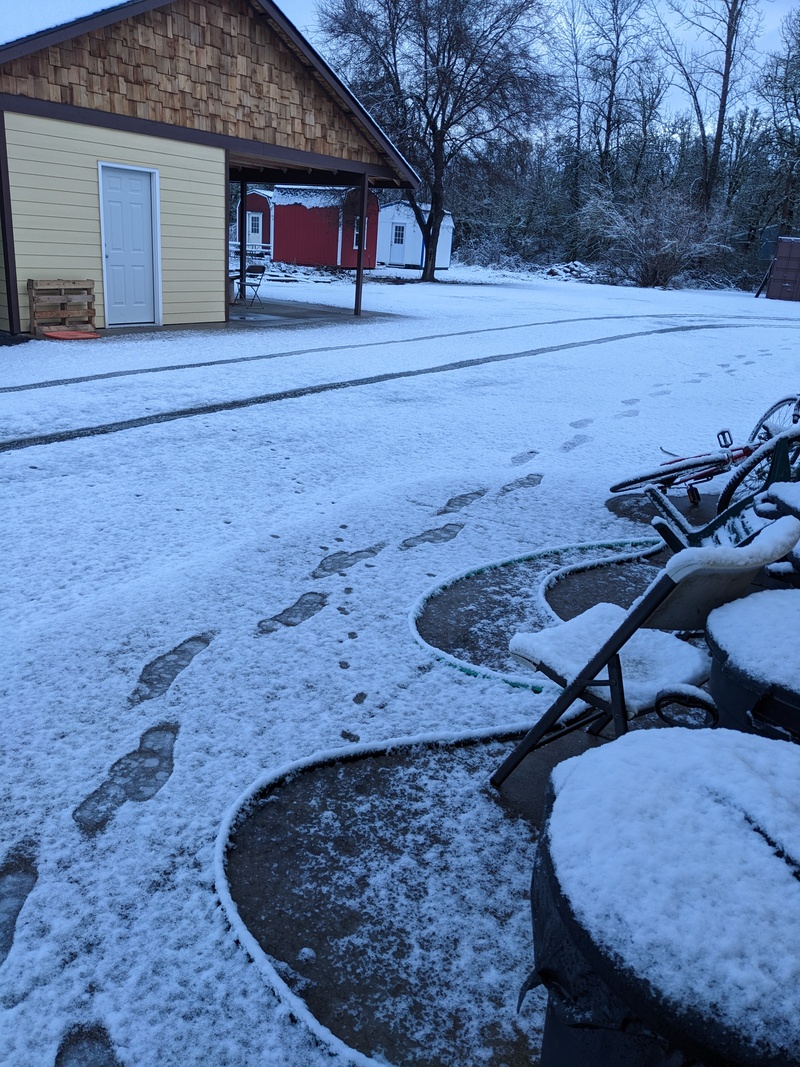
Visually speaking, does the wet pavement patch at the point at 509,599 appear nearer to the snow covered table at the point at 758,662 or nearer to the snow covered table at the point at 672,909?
the snow covered table at the point at 758,662

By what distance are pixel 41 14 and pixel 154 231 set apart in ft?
9.73

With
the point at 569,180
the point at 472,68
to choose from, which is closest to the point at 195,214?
the point at 472,68

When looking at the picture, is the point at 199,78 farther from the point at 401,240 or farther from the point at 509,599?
the point at 401,240

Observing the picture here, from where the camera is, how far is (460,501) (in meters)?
5.10

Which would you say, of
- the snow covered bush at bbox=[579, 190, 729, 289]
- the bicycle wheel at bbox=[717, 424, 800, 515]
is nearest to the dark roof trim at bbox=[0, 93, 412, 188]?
the bicycle wheel at bbox=[717, 424, 800, 515]

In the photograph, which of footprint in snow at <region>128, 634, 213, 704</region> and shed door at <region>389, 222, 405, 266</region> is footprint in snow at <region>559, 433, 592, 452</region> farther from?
shed door at <region>389, 222, 405, 266</region>

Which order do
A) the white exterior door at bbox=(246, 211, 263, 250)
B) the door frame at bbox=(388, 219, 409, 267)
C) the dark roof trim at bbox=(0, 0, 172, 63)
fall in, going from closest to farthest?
the dark roof trim at bbox=(0, 0, 172, 63)
the white exterior door at bbox=(246, 211, 263, 250)
the door frame at bbox=(388, 219, 409, 267)

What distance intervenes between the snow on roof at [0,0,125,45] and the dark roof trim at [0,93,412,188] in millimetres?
688

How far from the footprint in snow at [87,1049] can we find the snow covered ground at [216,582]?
2 centimetres

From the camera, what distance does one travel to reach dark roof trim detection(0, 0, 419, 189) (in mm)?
9414

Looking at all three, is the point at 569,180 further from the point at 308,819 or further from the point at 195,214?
the point at 308,819

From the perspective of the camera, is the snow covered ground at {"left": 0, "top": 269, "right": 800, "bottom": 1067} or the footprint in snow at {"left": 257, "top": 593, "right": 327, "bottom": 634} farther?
the footprint in snow at {"left": 257, "top": 593, "right": 327, "bottom": 634}

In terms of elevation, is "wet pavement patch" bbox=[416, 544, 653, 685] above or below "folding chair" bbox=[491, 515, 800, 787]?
below

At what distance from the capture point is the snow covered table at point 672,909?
0.97 metres
